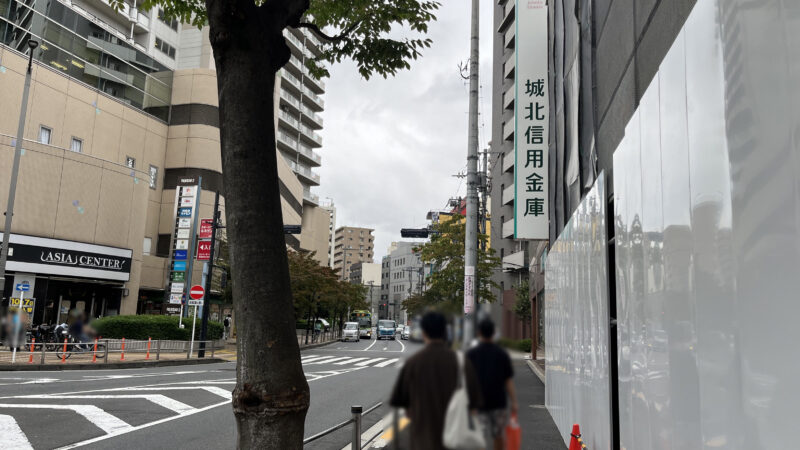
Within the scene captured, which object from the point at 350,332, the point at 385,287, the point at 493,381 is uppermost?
the point at 385,287

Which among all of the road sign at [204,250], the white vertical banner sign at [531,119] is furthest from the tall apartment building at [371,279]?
the road sign at [204,250]

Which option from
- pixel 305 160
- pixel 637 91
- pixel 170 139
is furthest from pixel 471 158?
pixel 305 160

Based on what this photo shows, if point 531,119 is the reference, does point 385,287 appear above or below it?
below

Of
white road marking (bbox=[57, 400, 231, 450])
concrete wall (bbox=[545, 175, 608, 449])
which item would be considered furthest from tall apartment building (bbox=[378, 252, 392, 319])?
white road marking (bbox=[57, 400, 231, 450])

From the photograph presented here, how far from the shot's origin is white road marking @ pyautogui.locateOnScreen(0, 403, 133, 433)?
9344mm

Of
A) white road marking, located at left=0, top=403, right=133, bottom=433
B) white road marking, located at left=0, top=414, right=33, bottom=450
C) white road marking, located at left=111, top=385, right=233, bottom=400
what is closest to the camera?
white road marking, located at left=0, top=414, right=33, bottom=450

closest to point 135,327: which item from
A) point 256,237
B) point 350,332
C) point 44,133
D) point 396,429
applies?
point 256,237

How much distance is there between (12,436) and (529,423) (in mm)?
7556

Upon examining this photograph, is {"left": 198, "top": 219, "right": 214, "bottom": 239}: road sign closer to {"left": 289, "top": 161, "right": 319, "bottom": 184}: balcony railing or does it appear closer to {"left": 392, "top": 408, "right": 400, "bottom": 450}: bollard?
{"left": 392, "top": 408, "right": 400, "bottom": 450}: bollard

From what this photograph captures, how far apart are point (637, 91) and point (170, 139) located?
4121 centimetres

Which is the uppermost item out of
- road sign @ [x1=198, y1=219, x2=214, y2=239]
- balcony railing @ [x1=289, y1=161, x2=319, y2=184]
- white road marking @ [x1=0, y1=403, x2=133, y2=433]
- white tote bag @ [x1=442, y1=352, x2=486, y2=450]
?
balcony railing @ [x1=289, y1=161, x2=319, y2=184]

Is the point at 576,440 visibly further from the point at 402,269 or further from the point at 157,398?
the point at 157,398

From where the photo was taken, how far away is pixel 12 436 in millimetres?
8211

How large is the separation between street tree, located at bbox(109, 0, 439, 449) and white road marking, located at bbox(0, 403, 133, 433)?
7.23m
